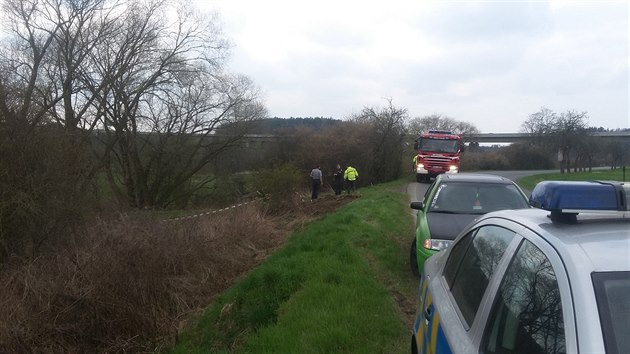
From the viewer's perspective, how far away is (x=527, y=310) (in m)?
2.22

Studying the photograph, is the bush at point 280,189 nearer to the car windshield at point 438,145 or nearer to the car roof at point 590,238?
the car windshield at point 438,145

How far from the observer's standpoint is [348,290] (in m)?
6.89

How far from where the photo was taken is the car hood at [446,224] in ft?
24.0

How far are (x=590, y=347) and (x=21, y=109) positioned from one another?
1347 cm

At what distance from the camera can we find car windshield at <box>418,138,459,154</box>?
106 feet

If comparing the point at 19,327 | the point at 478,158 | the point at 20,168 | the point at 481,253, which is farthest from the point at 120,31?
the point at 478,158

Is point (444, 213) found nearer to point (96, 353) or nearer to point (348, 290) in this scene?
point (348, 290)

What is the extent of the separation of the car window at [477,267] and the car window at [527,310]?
0.25 metres

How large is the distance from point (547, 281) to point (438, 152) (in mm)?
30953

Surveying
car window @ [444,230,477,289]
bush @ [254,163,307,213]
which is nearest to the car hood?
car window @ [444,230,477,289]

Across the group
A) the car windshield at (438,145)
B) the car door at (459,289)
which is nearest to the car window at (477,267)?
the car door at (459,289)

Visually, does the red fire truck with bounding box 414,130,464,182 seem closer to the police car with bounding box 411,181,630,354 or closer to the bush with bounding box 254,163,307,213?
the bush with bounding box 254,163,307,213

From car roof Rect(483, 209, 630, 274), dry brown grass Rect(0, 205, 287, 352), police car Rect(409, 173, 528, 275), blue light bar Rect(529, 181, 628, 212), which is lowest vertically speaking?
dry brown grass Rect(0, 205, 287, 352)

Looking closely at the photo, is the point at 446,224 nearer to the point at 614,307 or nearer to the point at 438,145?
the point at 614,307
